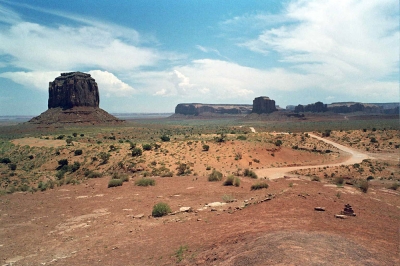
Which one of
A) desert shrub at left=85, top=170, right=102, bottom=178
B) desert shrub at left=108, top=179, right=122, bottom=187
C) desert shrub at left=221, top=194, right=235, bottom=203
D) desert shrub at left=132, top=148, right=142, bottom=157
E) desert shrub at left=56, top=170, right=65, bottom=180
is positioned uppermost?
desert shrub at left=132, top=148, right=142, bottom=157

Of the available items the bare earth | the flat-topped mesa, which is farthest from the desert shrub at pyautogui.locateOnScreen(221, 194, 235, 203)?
the flat-topped mesa

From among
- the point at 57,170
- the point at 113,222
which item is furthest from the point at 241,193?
the point at 57,170

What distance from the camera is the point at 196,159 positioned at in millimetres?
32938

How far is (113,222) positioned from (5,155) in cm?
3686

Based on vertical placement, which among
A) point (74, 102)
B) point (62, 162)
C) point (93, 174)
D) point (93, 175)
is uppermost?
point (74, 102)

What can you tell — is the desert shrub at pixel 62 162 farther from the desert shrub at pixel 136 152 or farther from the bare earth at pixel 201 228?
the bare earth at pixel 201 228

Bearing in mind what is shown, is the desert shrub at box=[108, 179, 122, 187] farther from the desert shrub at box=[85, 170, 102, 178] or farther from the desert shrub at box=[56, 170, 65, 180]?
the desert shrub at box=[56, 170, 65, 180]

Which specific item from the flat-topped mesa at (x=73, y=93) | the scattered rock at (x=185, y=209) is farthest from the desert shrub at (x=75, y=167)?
the flat-topped mesa at (x=73, y=93)

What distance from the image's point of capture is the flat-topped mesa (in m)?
124

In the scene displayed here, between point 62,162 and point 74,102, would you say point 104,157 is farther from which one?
point 74,102

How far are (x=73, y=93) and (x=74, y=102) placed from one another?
4.71 m

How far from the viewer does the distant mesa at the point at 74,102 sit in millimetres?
112688

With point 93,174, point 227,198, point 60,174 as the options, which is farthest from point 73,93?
point 227,198

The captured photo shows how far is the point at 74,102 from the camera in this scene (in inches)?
4855
